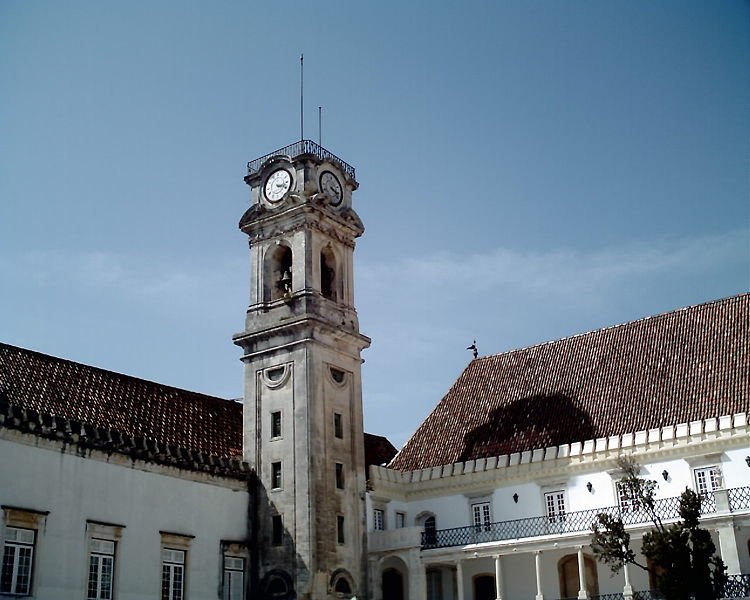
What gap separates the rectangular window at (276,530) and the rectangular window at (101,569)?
220 inches

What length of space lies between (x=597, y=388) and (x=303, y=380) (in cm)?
1018

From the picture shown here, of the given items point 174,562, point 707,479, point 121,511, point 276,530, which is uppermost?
point 707,479

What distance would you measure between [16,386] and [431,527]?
14945 millimetres

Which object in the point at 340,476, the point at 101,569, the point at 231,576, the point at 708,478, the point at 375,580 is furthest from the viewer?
the point at 340,476

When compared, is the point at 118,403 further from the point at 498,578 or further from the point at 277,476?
the point at 498,578

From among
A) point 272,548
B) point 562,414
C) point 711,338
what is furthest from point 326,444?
point 711,338

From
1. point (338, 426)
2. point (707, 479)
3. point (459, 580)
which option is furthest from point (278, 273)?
point (707, 479)

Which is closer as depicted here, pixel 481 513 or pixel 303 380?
pixel 303 380

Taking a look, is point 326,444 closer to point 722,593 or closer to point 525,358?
point 525,358

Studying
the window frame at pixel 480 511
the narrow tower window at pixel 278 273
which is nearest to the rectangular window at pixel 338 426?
the narrow tower window at pixel 278 273

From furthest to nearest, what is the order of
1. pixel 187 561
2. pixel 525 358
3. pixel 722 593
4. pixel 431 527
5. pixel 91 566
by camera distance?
pixel 525 358 < pixel 431 527 < pixel 187 561 < pixel 91 566 < pixel 722 593

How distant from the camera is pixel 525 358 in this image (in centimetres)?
3662

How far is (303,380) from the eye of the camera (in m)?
31.5

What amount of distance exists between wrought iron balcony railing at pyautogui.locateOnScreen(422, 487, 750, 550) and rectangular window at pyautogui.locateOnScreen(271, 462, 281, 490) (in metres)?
5.49
